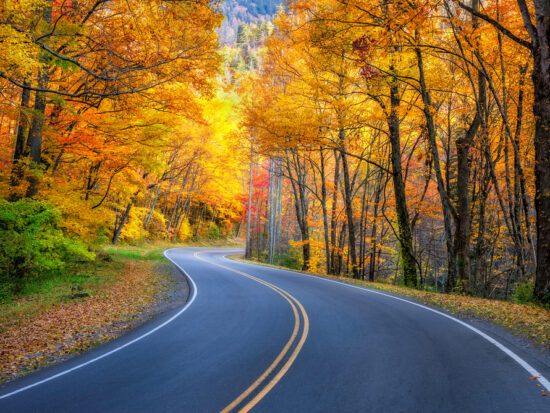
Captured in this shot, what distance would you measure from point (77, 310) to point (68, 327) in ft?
6.17

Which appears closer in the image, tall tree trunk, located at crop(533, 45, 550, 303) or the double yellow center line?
the double yellow center line

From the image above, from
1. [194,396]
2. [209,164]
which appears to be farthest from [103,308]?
[209,164]

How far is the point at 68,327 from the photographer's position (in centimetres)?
860

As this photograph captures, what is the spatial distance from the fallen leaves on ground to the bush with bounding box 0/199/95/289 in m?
1.80

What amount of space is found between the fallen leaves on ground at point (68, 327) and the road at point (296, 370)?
706 millimetres

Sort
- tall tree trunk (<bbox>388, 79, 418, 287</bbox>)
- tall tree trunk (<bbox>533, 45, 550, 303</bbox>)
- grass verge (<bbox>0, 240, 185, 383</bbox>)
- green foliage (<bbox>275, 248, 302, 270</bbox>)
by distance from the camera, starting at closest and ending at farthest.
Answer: grass verge (<bbox>0, 240, 185, 383</bbox>) < tall tree trunk (<bbox>533, 45, 550, 303</bbox>) < tall tree trunk (<bbox>388, 79, 418, 287</bbox>) < green foliage (<bbox>275, 248, 302, 270</bbox>)

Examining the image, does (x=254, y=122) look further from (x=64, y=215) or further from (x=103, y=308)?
(x=103, y=308)

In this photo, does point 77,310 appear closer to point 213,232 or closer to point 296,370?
point 296,370

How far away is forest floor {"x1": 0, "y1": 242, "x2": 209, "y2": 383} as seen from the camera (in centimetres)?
691

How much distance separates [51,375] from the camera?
5562 millimetres

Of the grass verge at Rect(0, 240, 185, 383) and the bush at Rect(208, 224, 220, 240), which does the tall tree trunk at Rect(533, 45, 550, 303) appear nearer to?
the grass verge at Rect(0, 240, 185, 383)

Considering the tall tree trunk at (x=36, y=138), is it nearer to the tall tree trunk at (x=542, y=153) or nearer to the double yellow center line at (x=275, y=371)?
the double yellow center line at (x=275, y=371)

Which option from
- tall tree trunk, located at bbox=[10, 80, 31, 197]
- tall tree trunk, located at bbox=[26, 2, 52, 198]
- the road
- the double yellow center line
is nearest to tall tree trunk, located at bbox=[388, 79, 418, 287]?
the road

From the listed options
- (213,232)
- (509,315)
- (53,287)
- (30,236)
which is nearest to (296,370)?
(509,315)
